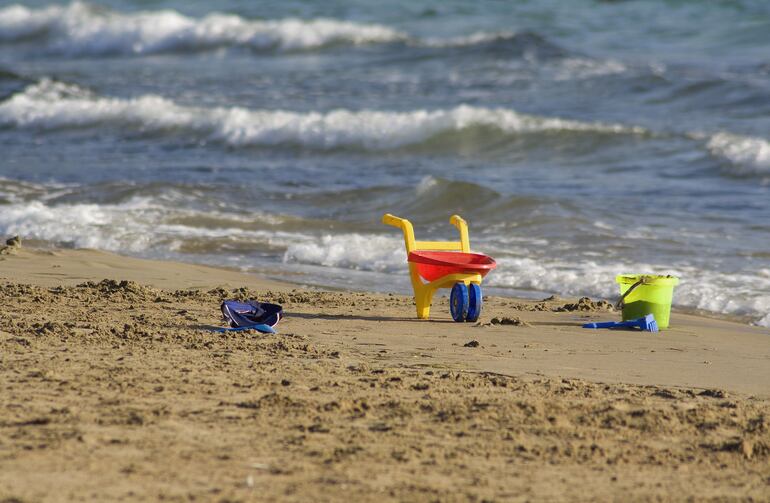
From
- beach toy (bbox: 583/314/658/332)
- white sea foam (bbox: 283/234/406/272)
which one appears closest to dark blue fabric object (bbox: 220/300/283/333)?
beach toy (bbox: 583/314/658/332)

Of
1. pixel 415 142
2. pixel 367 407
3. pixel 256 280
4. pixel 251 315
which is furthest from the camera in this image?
pixel 415 142

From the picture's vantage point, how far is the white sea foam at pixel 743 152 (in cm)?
1328

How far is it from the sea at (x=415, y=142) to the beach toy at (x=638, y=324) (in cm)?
102

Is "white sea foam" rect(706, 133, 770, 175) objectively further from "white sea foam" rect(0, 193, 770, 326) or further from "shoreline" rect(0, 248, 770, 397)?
"shoreline" rect(0, 248, 770, 397)

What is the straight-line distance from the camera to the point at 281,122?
56.3 feet

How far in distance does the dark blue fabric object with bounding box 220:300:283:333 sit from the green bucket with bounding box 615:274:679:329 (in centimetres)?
208

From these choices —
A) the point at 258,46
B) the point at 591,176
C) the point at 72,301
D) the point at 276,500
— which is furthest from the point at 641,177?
the point at 258,46

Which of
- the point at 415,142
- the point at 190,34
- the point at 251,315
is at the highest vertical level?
the point at 190,34

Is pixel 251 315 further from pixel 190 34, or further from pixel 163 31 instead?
pixel 163 31

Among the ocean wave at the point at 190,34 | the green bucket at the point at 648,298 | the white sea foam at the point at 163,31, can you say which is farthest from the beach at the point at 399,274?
the white sea foam at the point at 163,31

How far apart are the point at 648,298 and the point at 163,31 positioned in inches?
1021

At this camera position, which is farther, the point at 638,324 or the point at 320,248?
the point at 320,248

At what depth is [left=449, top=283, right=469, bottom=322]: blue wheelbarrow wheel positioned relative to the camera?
6.75 meters

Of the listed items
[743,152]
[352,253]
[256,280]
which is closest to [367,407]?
[256,280]
